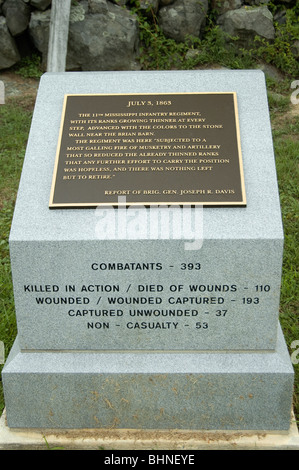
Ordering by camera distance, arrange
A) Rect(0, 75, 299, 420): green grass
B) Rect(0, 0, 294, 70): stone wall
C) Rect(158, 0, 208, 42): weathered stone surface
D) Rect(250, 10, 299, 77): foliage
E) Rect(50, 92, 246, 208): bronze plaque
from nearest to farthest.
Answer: Rect(50, 92, 246, 208): bronze plaque < Rect(0, 75, 299, 420): green grass < Rect(0, 0, 294, 70): stone wall < Rect(250, 10, 299, 77): foliage < Rect(158, 0, 208, 42): weathered stone surface

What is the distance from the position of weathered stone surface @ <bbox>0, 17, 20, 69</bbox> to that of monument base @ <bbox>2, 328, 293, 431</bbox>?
516cm

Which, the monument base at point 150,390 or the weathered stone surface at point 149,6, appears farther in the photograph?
the weathered stone surface at point 149,6

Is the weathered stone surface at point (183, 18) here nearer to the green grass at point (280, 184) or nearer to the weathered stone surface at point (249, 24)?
the weathered stone surface at point (249, 24)

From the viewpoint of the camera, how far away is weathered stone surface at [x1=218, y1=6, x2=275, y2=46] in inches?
285

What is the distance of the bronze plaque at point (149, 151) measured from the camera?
9.47 feet

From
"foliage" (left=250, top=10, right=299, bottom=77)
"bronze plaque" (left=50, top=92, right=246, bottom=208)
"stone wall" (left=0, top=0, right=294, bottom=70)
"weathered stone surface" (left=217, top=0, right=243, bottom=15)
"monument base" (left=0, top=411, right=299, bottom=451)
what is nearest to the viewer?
"bronze plaque" (left=50, top=92, right=246, bottom=208)

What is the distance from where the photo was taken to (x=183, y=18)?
7.26 m

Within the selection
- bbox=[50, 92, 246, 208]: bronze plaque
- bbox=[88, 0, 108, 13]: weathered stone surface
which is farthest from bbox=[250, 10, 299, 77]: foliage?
bbox=[50, 92, 246, 208]: bronze plaque

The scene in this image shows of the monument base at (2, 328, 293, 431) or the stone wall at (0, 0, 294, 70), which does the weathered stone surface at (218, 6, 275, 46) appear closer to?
the stone wall at (0, 0, 294, 70)

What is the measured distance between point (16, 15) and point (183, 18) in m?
2.12

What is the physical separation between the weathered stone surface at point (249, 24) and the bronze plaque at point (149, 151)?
15.0 feet

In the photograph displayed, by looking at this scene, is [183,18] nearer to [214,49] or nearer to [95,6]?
[214,49]

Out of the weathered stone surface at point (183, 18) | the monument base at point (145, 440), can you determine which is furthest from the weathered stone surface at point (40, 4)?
the monument base at point (145, 440)

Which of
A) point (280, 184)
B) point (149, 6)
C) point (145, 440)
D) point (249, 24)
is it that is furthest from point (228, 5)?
point (145, 440)
